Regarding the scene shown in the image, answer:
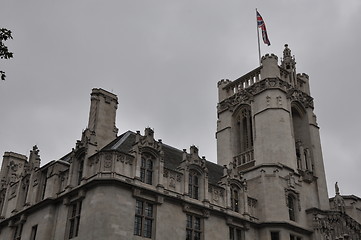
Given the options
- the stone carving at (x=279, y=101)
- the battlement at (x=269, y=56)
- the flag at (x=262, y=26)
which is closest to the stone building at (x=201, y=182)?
the stone carving at (x=279, y=101)

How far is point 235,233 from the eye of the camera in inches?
1508

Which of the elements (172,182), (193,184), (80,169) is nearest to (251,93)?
(193,184)

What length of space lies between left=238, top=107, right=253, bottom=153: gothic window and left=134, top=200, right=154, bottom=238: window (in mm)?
19352

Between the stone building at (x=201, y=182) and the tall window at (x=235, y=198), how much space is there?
0.10 meters

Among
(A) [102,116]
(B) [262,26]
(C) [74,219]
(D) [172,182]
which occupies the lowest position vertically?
(C) [74,219]

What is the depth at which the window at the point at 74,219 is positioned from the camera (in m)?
32.2

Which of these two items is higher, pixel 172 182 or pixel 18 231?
pixel 172 182

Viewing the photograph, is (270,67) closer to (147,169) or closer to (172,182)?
(172,182)

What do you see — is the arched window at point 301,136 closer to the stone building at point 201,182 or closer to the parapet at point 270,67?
the stone building at point 201,182

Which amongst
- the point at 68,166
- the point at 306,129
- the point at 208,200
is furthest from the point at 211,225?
the point at 306,129

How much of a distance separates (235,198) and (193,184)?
5.23 m

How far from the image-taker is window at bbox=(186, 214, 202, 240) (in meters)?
34.8

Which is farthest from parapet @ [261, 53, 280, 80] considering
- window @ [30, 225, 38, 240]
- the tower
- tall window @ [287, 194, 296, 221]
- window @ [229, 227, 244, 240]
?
window @ [30, 225, 38, 240]

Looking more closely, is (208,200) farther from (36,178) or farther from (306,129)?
(306,129)
